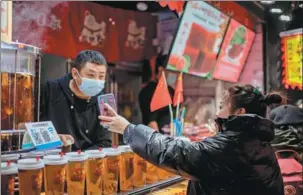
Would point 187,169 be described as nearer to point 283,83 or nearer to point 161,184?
point 161,184

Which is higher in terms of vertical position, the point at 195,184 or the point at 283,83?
the point at 283,83

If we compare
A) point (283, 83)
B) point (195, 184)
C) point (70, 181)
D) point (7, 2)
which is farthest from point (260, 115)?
point (283, 83)

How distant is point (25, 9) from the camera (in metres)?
3.51

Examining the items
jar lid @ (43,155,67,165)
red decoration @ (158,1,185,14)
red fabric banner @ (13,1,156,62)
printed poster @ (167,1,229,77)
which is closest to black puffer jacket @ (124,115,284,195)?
jar lid @ (43,155,67,165)

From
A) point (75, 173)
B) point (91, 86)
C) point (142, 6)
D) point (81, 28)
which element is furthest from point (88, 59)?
point (142, 6)

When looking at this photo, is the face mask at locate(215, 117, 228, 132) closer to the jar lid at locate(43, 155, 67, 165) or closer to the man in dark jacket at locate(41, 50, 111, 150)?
the jar lid at locate(43, 155, 67, 165)

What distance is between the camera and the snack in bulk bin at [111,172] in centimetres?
162

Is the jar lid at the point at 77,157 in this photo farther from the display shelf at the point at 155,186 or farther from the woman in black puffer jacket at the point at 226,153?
the display shelf at the point at 155,186

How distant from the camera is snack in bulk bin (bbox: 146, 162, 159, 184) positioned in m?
1.89

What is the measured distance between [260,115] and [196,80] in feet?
11.4

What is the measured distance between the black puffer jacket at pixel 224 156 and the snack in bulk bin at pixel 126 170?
0.22m

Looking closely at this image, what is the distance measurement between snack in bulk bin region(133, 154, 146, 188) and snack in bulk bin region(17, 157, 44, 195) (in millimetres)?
551

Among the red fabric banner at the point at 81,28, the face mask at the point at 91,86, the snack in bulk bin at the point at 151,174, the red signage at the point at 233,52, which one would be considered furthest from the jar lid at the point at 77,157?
the red signage at the point at 233,52

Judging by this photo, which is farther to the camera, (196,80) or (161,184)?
(196,80)
